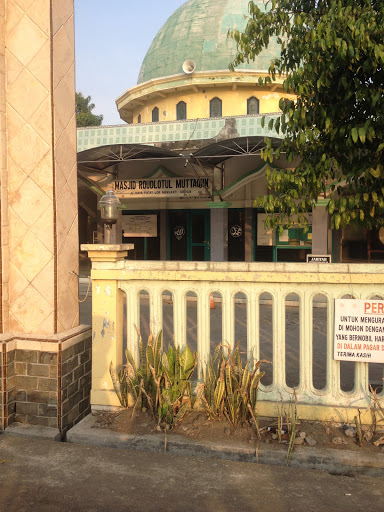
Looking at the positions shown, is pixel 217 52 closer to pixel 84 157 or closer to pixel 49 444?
pixel 84 157

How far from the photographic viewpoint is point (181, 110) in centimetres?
2306

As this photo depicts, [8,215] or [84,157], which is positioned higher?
[84,157]

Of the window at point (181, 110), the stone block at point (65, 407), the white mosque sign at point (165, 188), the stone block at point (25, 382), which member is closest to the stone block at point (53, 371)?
the stone block at point (25, 382)

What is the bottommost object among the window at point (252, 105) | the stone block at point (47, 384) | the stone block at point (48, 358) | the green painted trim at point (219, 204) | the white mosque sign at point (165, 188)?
the stone block at point (47, 384)

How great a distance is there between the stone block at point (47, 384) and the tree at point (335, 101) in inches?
105

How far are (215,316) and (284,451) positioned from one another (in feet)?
23.3

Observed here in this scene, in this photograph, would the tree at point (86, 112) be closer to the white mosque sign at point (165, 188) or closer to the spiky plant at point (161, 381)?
the white mosque sign at point (165, 188)

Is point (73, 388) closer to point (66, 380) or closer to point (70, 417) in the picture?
point (66, 380)

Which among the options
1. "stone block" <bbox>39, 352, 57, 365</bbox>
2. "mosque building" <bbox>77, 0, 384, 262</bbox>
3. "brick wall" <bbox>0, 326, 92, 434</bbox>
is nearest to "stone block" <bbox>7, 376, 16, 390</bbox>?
"brick wall" <bbox>0, 326, 92, 434</bbox>

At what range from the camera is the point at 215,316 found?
35.3 ft

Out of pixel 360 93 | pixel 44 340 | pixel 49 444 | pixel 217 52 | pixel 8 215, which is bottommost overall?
pixel 49 444

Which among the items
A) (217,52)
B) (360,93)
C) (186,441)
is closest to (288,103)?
(360,93)

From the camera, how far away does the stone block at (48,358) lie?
4371 mm

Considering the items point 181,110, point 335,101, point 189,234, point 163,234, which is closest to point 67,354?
point 335,101
